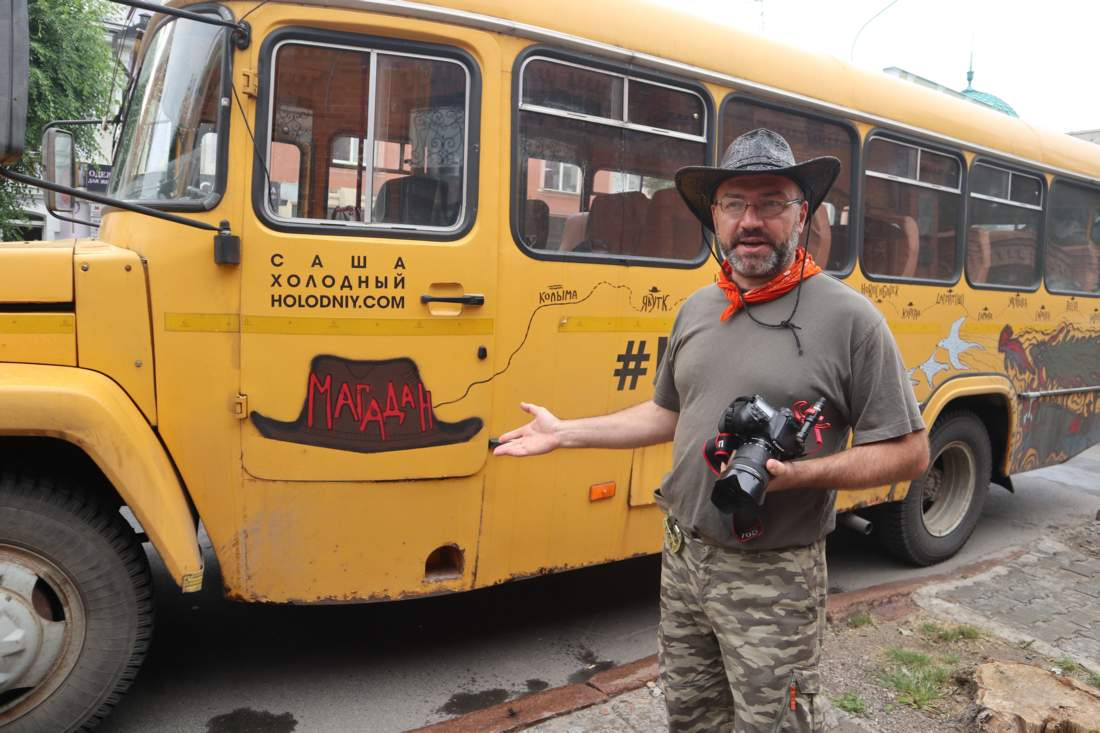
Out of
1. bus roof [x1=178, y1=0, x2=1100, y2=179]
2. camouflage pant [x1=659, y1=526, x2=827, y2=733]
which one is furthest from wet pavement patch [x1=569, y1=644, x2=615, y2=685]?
bus roof [x1=178, y1=0, x2=1100, y2=179]

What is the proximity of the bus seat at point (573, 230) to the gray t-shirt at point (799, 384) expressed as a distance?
4.91 feet

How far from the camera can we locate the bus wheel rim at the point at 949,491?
18.6 feet

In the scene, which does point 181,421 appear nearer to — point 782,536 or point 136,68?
point 136,68

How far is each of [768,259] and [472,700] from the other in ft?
7.87

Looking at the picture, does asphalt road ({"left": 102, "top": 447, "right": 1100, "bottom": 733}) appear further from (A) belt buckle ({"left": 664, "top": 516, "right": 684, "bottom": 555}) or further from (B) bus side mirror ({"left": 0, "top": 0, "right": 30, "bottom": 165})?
(B) bus side mirror ({"left": 0, "top": 0, "right": 30, "bottom": 165})

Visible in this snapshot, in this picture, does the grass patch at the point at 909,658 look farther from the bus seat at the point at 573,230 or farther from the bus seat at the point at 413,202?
the bus seat at the point at 413,202

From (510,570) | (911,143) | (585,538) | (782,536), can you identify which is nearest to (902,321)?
(911,143)

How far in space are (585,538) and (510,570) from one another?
42 centimetres

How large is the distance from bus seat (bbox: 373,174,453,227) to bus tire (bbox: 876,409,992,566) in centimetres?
364

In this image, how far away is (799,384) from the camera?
6.65ft

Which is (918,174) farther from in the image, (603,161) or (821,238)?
(603,161)

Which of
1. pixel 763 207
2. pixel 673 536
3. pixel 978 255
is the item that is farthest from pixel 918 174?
pixel 673 536

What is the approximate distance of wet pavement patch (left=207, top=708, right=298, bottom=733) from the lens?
326 centimetres

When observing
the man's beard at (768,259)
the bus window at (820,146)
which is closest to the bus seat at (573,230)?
the bus window at (820,146)
